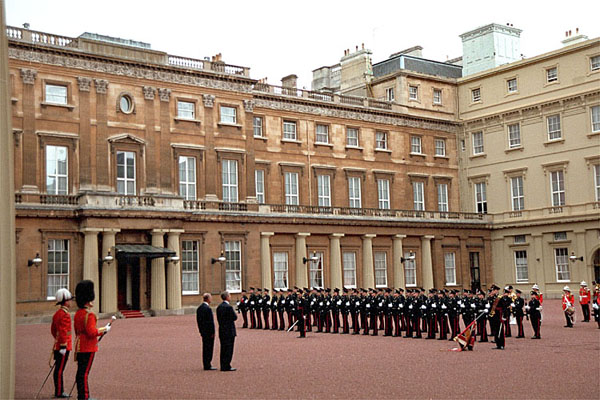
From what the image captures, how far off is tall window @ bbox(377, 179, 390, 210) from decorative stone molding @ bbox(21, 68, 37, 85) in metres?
22.8

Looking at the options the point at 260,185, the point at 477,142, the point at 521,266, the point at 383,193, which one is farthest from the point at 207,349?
the point at 477,142

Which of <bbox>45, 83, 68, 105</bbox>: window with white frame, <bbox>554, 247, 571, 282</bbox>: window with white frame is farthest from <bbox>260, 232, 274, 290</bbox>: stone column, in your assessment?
<bbox>554, 247, 571, 282</bbox>: window with white frame

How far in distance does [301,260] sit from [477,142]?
17.1 meters

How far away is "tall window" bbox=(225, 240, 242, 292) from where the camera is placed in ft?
130

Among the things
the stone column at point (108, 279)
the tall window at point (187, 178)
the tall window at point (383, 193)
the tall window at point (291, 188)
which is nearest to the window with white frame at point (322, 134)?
the tall window at point (291, 188)

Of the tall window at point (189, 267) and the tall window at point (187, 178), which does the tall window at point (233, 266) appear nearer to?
the tall window at point (189, 267)

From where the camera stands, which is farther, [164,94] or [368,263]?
[368,263]

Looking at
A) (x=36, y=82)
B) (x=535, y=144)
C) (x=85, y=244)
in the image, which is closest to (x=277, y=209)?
(x=85, y=244)

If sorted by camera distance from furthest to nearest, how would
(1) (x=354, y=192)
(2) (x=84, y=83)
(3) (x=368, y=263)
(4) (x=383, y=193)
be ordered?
(4) (x=383, y=193)
(1) (x=354, y=192)
(3) (x=368, y=263)
(2) (x=84, y=83)

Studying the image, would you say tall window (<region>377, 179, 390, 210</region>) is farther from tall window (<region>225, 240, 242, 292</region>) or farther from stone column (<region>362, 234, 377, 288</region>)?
tall window (<region>225, 240, 242, 292</region>)

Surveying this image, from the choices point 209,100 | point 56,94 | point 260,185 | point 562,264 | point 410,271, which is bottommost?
point 410,271

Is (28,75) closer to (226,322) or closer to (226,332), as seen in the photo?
(226,322)

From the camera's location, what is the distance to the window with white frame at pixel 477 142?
5150 centimetres

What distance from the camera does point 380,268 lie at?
4656 cm
